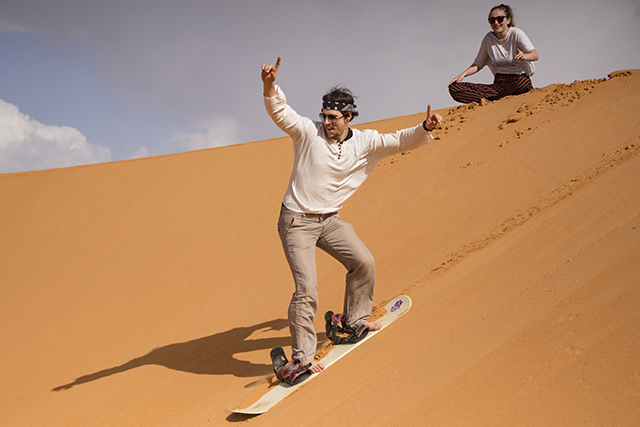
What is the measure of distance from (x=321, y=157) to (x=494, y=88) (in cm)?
572

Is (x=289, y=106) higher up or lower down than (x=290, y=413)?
higher up

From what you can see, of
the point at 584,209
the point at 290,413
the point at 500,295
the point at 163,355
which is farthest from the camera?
the point at 163,355

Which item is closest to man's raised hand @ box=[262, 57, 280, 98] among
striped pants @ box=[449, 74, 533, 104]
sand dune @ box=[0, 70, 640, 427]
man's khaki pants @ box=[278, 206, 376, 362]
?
man's khaki pants @ box=[278, 206, 376, 362]

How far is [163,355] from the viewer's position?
14.1 feet

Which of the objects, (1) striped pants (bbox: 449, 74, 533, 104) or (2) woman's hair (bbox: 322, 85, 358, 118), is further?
(1) striped pants (bbox: 449, 74, 533, 104)

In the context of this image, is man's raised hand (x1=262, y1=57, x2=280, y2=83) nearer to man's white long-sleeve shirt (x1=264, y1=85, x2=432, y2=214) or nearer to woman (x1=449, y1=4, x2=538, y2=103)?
man's white long-sleeve shirt (x1=264, y1=85, x2=432, y2=214)

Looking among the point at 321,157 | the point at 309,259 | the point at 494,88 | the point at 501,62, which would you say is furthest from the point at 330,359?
the point at 494,88

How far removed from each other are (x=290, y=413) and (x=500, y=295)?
4.20ft

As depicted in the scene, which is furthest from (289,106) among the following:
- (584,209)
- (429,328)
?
(584,209)

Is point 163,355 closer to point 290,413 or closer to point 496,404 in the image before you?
point 290,413

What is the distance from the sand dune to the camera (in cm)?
204

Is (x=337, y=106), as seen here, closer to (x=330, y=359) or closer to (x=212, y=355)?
(x=330, y=359)

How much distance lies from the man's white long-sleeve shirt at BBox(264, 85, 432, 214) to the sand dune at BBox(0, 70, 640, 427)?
923 millimetres

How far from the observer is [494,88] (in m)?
7.82
